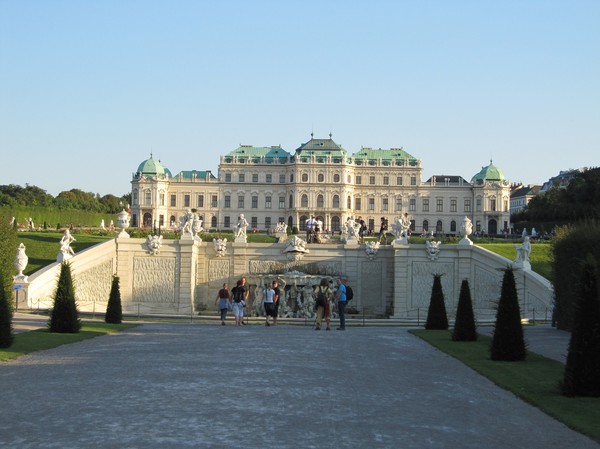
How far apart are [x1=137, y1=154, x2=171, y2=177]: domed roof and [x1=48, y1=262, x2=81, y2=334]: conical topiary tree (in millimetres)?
88023

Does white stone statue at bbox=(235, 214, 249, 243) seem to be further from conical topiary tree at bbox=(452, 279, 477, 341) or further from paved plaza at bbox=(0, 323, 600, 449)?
paved plaza at bbox=(0, 323, 600, 449)

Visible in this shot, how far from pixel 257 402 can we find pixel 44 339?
27.7 ft

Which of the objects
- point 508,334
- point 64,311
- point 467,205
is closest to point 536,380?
point 508,334

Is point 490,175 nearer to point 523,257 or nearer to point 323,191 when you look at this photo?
point 323,191

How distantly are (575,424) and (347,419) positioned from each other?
227cm

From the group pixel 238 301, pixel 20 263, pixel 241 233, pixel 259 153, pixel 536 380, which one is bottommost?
pixel 536 380

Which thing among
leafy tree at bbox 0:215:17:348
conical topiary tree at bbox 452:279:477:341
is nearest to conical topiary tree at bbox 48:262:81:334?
leafy tree at bbox 0:215:17:348

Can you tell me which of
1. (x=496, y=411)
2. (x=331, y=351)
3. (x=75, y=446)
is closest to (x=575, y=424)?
(x=496, y=411)

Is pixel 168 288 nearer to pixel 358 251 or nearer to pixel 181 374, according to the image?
pixel 358 251

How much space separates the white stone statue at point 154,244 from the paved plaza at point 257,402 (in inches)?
692

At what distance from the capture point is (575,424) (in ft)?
29.4

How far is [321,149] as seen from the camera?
107m

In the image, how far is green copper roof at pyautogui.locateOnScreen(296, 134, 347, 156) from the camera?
4218 inches

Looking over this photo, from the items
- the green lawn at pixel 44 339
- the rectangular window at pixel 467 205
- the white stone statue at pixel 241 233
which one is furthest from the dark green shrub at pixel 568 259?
the rectangular window at pixel 467 205
